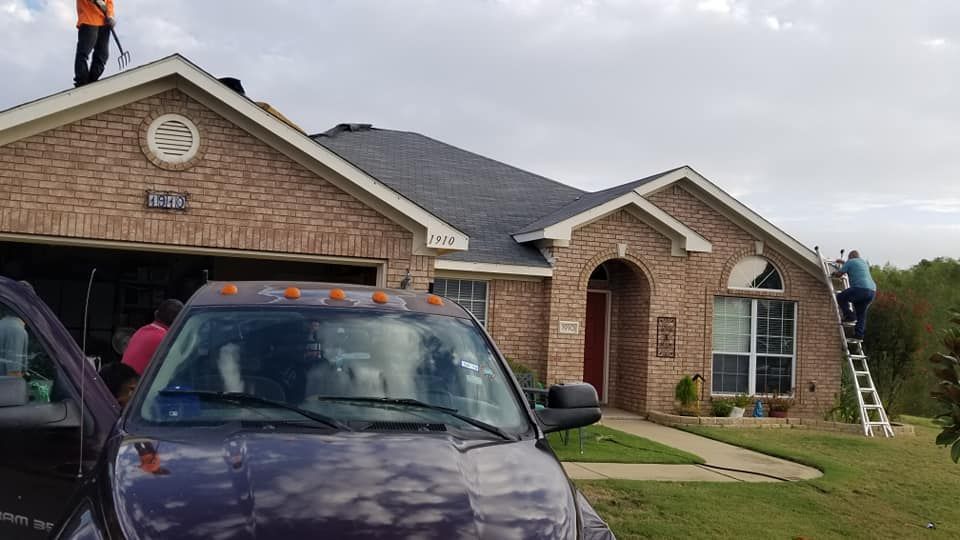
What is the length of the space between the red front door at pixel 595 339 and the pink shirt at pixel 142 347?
12399 millimetres

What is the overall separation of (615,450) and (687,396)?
494 centimetres

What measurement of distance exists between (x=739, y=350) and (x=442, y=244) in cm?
829

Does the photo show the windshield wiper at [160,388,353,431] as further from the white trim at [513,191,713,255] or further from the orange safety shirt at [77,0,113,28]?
the white trim at [513,191,713,255]

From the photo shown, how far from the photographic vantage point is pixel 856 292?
1703 centimetres

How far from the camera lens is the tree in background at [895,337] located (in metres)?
21.4

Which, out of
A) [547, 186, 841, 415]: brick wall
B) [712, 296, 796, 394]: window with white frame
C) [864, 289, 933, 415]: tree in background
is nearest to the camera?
[547, 186, 841, 415]: brick wall

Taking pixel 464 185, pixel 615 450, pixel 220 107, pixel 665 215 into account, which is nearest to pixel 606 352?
pixel 665 215

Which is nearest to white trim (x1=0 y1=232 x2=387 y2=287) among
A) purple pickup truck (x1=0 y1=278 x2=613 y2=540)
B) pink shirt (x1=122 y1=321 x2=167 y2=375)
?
pink shirt (x1=122 y1=321 x2=167 y2=375)

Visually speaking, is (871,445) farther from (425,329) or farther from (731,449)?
(425,329)

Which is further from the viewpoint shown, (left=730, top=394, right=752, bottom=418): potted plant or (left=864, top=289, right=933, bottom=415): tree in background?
(left=864, top=289, right=933, bottom=415): tree in background

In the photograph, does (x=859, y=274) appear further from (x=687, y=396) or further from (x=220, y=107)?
(x=220, y=107)

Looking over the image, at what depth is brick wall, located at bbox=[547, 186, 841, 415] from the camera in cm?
1609

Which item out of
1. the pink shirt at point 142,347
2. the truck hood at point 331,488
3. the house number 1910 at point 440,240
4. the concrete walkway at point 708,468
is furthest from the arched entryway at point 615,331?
the truck hood at point 331,488

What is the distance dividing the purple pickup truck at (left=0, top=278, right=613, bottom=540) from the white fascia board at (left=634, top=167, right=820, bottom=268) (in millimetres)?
13472
